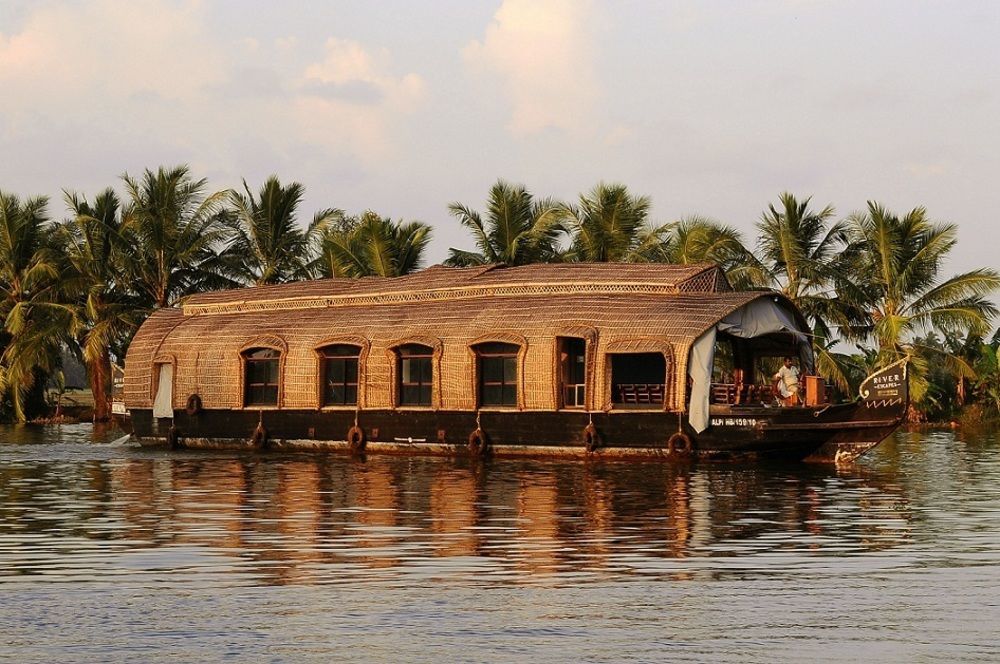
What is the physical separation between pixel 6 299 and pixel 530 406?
23146 millimetres

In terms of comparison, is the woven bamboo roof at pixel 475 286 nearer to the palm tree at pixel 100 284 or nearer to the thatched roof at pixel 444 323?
the thatched roof at pixel 444 323

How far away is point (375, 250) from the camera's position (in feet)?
119

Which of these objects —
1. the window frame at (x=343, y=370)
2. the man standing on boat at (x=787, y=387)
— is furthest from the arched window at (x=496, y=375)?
the man standing on boat at (x=787, y=387)

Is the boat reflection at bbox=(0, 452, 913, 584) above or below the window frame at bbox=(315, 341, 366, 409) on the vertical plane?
below

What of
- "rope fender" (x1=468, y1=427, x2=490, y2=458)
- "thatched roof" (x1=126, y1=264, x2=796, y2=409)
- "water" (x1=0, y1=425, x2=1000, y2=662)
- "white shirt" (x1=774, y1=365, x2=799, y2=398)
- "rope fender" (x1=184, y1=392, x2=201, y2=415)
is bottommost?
"water" (x1=0, y1=425, x2=1000, y2=662)

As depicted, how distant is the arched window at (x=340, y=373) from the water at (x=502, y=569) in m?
6.89

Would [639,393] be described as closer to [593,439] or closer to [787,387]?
[593,439]

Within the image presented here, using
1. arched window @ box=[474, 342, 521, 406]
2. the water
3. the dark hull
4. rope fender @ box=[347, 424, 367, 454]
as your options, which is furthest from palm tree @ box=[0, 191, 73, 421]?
the water

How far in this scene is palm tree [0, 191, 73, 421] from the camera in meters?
38.5

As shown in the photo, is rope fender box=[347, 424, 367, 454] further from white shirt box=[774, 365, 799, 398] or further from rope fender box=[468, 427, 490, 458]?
white shirt box=[774, 365, 799, 398]

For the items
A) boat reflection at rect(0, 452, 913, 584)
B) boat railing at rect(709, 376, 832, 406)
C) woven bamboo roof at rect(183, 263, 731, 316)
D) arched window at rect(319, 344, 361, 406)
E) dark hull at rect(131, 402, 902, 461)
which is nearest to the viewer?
boat reflection at rect(0, 452, 913, 584)

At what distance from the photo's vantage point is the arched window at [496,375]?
23.8 metres

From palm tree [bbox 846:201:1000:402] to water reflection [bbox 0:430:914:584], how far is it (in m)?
14.5

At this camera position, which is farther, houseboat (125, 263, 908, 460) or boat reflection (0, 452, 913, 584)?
houseboat (125, 263, 908, 460)
